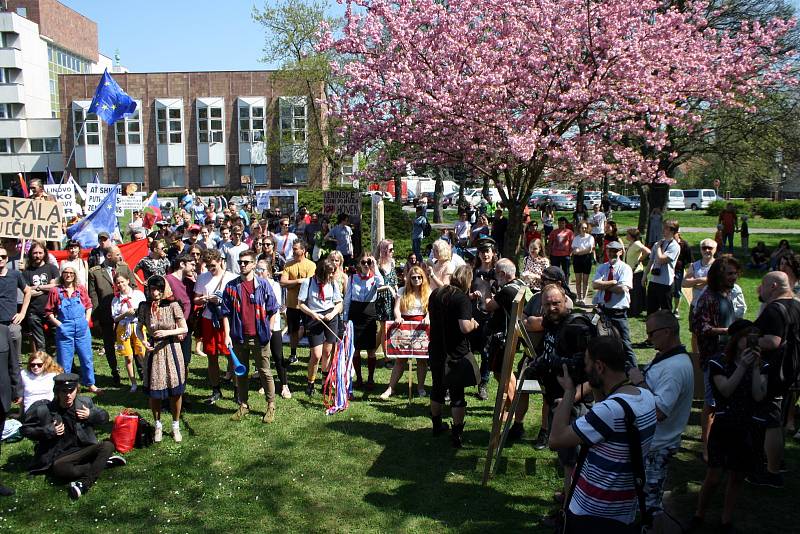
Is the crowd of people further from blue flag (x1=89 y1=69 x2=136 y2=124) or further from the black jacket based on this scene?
blue flag (x1=89 y1=69 x2=136 y2=124)

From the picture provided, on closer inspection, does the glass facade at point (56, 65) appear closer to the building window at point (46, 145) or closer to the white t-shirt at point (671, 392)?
the building window at point (46, 145)

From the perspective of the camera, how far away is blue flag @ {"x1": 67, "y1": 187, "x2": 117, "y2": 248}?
41.1 feet

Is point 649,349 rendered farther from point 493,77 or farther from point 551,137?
point 493,77

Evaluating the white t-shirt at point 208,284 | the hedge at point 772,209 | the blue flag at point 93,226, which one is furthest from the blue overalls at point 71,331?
the hedge at point 772,209

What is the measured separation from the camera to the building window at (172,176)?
5900 centimetres

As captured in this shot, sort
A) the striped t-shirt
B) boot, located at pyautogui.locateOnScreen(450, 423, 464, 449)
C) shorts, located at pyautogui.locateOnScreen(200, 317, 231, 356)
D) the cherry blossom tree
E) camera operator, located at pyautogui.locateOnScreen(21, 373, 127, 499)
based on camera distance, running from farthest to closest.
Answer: the cherry blossom tree
shorts, located at pyautogui.locateOnScreen(200, 317, 231, 356)
boot, located at pyautogui.locateOnScreen(450, 423, 464, 449)
camera operator, located at pyautogui.locateOnScreen(21, 373, 127, 499)
the striped t-shirt

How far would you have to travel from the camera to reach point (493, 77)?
49.1 feet

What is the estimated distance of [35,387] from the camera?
7621 millimetres

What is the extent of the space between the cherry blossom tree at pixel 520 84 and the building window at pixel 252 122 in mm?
41149

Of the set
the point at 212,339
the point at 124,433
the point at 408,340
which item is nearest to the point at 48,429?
the point at 124,433

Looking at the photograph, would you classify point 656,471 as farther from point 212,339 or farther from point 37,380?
point 37,380

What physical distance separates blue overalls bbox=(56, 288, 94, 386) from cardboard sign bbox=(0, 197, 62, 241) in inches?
69.1

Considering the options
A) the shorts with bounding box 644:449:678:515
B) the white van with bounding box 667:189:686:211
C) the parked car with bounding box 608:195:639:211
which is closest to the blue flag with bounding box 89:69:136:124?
the shorts with bounding box 644:449:678:515

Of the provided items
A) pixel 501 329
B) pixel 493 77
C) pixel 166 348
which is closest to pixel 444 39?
pixel 493 77
